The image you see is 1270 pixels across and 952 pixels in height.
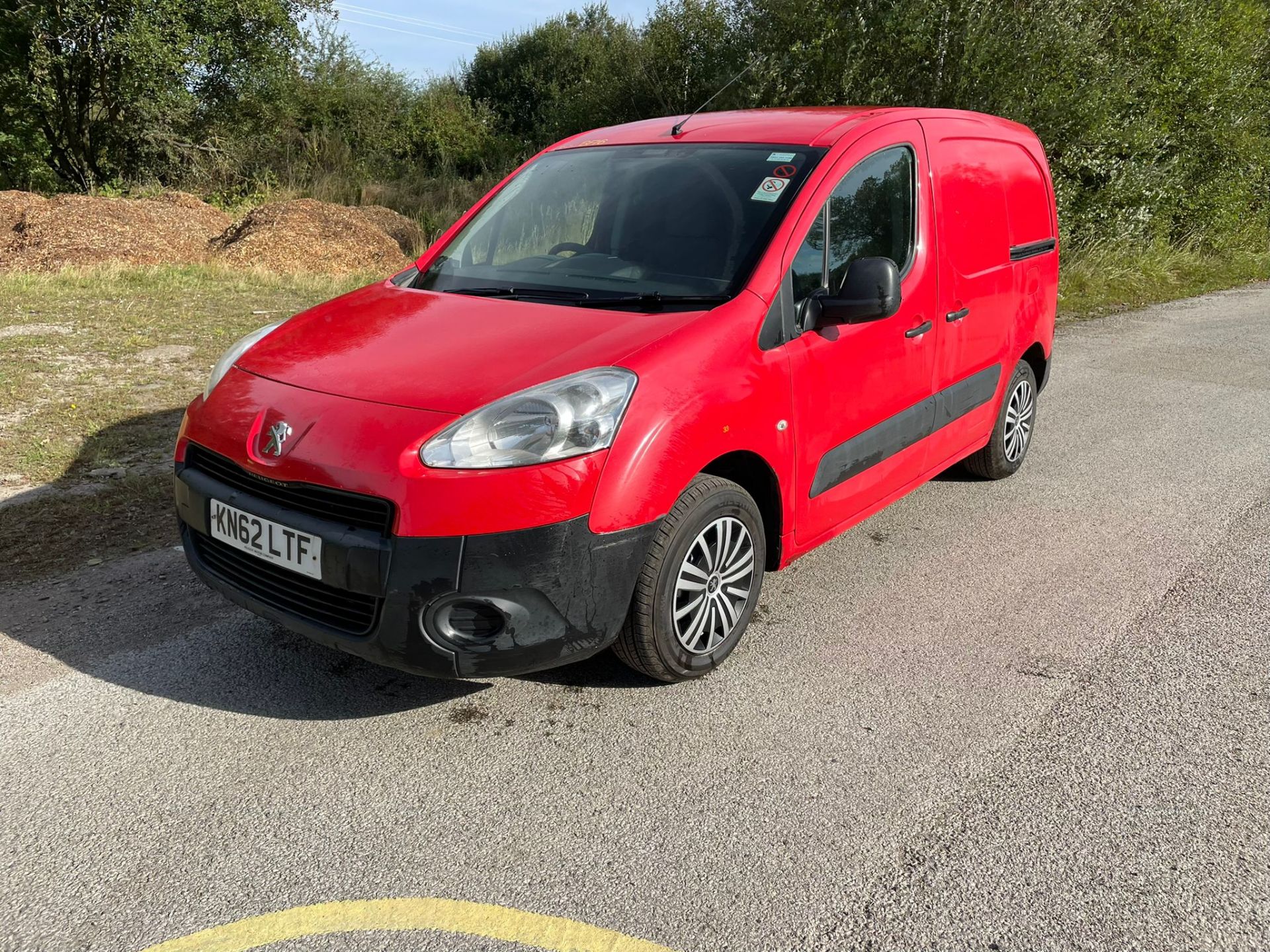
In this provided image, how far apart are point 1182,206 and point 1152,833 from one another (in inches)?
645

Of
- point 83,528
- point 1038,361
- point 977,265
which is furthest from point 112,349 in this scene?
point 1038,361

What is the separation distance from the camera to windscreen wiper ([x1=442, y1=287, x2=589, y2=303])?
3457 millimetres

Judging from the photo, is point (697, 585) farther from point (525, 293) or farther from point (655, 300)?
point (525, 293)

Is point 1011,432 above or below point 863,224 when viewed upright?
below

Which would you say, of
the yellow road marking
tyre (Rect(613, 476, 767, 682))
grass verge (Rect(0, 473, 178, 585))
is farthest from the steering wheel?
the yellow road marking

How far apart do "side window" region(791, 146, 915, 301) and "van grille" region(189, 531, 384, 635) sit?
1779 millimetres

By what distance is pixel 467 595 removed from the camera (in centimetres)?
269

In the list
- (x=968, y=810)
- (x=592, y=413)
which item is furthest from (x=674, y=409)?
(x=968, y=810)

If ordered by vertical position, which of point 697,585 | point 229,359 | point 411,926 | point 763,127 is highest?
point 763,127

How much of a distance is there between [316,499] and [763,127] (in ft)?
7.62

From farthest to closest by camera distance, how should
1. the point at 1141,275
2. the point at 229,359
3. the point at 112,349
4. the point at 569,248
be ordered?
the point at 1141,275
the point at 112,349
the point at 569,248
the point at 229,359

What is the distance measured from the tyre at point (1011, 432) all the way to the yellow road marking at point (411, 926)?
364 centimetres

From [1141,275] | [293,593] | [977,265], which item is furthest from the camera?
[1141,275]

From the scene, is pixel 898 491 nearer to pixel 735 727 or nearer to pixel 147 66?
pixel 735 727
